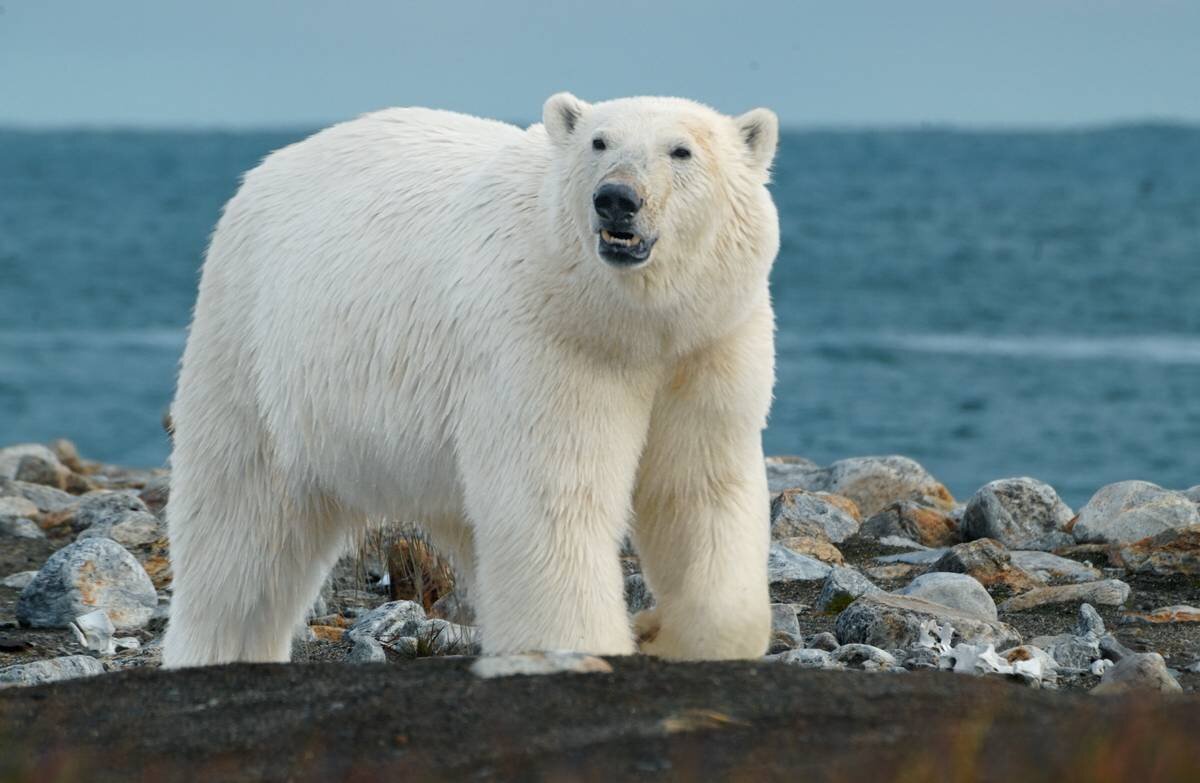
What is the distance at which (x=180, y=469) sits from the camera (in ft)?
19.6

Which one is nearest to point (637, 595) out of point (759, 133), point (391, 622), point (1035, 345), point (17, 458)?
point (391, 622)

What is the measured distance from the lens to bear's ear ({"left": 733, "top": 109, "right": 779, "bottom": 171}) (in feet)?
16.7

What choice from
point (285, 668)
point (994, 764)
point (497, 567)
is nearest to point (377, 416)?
point (497, 567)

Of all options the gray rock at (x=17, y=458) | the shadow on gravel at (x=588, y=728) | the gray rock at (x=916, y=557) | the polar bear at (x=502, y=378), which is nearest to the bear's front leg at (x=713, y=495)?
the polar bear at (x=502, y=378)

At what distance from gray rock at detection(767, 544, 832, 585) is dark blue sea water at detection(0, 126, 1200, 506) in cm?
1062

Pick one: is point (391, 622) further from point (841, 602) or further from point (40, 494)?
point (40, 494)

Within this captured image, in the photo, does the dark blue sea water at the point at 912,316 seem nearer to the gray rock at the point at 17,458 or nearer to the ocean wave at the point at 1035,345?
the ocean wave at the point at 1035,345

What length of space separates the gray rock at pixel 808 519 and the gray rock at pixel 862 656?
218 cm

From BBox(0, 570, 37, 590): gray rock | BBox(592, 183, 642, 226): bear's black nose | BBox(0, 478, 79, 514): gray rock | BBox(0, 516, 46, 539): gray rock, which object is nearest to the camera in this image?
BBox(592, 183, 642, 226): bear's black nose

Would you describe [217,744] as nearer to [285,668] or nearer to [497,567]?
[285,668]

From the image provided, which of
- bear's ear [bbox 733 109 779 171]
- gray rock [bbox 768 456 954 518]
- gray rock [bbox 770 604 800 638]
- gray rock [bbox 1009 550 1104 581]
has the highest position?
bear's ear [bbox 733 109 779 171]

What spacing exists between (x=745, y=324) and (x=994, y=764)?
203 cm

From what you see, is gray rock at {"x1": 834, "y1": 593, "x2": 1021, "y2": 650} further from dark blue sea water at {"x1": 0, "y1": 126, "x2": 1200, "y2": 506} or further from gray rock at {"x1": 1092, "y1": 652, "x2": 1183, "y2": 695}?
dark blue sea water at {"x1": 0, "y1": 126, "x2": 1200, "y2": 506}

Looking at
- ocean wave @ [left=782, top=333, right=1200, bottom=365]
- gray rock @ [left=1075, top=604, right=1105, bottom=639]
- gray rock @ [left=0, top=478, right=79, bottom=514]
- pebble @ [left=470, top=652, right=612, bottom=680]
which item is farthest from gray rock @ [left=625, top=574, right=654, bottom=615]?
ocean wave @ [left=782, top=333, right=1200, bottom=365]
